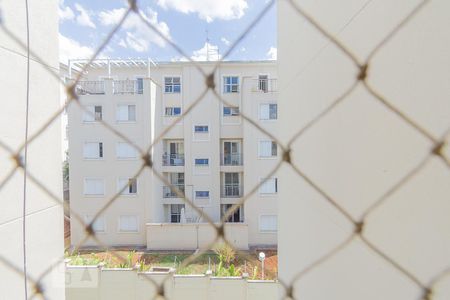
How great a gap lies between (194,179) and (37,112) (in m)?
6.07

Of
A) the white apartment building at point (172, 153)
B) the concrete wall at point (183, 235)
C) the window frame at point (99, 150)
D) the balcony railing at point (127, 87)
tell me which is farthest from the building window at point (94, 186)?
the balcony railing at point (127, 87)

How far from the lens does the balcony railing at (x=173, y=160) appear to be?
676 centimetres

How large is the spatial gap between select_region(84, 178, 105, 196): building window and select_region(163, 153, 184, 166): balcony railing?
154 centimetres

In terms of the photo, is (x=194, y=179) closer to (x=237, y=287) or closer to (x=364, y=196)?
(x=237, y=287)

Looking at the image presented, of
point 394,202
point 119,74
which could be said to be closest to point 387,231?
point 394,202

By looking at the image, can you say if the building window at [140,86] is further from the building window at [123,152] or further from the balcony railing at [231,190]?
the balcony railing at [231,190]

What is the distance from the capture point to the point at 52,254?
809 mm

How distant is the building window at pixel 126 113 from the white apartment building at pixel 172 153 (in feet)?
0.07

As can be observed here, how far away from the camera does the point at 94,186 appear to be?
610 cm

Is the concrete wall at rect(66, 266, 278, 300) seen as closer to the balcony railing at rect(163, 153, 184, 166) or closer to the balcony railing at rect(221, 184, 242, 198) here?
the balcony railing at rect(221, 184, 242, 198)

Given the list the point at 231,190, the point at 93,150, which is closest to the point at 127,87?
the point at 93,150

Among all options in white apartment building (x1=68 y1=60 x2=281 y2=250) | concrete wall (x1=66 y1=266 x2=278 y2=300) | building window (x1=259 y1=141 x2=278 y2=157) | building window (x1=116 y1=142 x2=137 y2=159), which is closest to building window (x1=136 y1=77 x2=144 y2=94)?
white apartment building (x1=68 y1=60 x2=281 y2=250)

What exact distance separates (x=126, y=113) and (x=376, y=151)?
20.9 ft

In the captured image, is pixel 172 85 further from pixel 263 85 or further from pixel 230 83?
pixel 263 85
